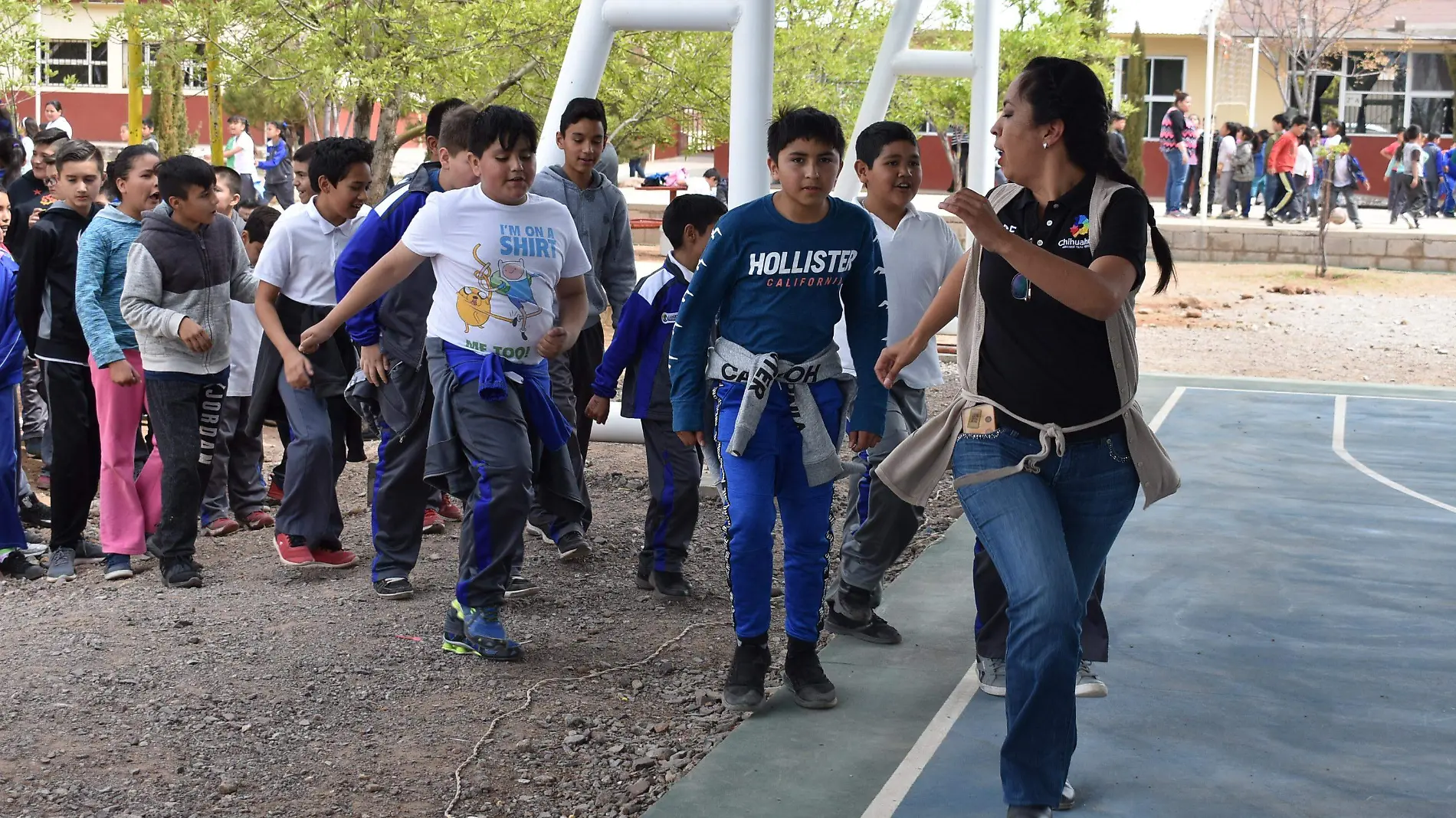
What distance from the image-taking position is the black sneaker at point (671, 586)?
19.8 feet

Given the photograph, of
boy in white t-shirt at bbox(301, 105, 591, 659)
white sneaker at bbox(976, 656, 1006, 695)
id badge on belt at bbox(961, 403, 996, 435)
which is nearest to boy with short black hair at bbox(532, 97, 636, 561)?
boy in white t-shirt at bbox(301, 105, 591, 659)

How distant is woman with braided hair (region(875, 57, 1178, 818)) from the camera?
136 inches

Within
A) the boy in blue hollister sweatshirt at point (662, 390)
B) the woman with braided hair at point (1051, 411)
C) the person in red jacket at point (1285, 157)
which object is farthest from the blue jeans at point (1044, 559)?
the person in red jacket at point (1285, 157)

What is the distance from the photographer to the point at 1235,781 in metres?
4.08

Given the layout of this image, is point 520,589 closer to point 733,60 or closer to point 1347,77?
point 733,60

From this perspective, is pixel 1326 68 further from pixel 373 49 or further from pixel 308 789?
pixel 308 789

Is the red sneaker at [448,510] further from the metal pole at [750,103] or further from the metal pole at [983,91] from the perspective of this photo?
the metal pole at [983,91]

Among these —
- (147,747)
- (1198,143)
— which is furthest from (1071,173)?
(1198,143)

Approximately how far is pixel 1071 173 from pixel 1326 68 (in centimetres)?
3465

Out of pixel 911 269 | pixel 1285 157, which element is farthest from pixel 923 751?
pixel 1285 157

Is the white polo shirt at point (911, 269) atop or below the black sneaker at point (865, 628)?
atop

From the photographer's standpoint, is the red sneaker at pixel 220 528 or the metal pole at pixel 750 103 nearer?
the red sneaker at pixel 220 528

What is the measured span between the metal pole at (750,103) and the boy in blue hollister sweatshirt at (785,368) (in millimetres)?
2850

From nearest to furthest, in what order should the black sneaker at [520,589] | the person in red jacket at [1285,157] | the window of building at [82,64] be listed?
1. the black sneaker at [520,589]
2. the person in red jacket at [1285,157]
3. the window of building at [82,64]
